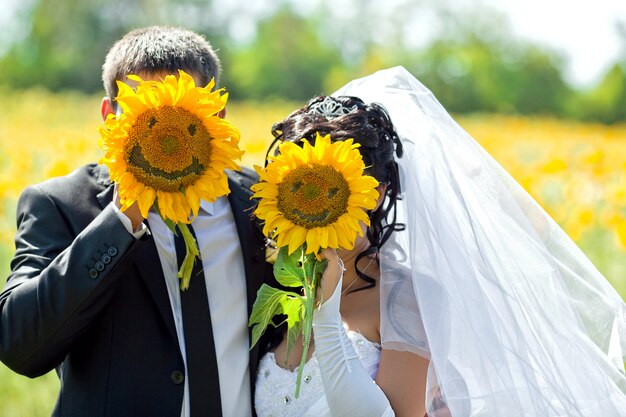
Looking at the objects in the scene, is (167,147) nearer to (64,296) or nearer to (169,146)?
(169,146)

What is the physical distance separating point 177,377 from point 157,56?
1307 millimetres

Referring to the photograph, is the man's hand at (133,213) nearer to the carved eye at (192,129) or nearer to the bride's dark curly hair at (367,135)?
the carved eye at (192,129)

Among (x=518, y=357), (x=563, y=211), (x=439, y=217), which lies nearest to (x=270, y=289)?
(x=439, y=217)

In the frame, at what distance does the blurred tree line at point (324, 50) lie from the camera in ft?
140

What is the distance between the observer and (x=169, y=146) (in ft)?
9.29

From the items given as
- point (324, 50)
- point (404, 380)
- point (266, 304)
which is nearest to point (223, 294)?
point (266, 304)

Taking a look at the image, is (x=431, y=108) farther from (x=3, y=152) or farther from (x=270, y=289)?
(x=3, y=152)

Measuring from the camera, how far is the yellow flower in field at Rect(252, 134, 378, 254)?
9.83ft

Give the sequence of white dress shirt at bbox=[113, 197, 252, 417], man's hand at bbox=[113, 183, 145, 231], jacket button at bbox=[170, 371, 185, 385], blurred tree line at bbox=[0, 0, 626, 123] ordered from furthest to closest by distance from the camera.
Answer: blurred tree line at bbox=[0, 0, 626, 123], white dress shirt at bbox=[113, 197, 252, 417], jacket button at bbox=[170, 371, 185, 385], man's hand at bbox=[113, 183, 145, 231]

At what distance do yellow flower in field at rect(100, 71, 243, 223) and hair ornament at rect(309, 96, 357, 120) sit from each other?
0.85m

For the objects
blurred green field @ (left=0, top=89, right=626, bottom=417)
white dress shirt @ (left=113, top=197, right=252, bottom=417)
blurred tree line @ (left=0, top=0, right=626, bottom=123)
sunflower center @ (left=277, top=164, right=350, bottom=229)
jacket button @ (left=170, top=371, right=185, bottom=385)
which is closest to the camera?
sunflower center @ (left=277, top=164, right=350, bottom=229)

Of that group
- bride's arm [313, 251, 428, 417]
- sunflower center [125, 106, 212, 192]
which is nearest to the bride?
bride's arm [313, 251, 428, 417]

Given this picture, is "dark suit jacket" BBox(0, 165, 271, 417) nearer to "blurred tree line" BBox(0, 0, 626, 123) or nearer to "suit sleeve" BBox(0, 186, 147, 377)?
"suit sleeve" BBox(0, 186, 147, 377)

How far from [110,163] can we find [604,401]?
212 cm
